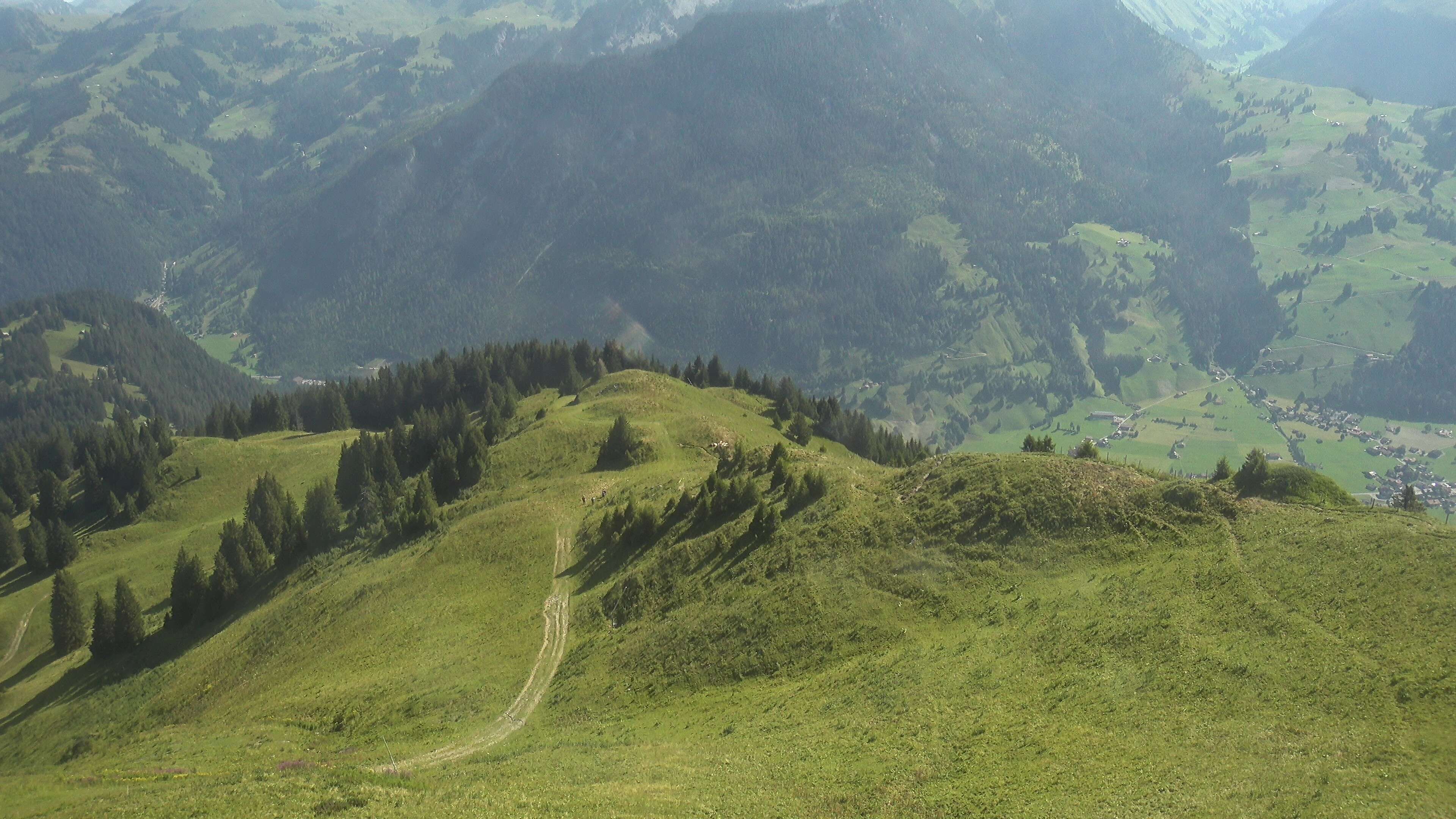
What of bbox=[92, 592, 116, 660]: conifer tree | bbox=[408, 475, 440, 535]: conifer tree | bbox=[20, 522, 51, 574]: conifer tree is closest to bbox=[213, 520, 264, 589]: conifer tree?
bbox=[92, 592, 116, 660]: conifer tree

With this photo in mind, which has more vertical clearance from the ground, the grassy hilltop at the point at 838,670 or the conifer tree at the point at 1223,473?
the conifer tree at the point at 1223,473

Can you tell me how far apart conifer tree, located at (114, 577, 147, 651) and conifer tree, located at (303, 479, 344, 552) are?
20.5m

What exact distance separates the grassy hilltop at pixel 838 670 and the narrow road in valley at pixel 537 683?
0.63 meters

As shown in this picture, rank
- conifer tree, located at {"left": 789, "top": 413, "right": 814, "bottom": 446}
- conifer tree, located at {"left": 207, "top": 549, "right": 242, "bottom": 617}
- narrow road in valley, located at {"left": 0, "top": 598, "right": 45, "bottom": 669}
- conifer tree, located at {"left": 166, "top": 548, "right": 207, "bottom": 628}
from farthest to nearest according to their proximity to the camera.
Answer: conifer tree, located at {"left": 789, "top": 413, "right": 814, "bottom": 446}
narrow road in valley, located at {"left": 0, "top": 598, "right": 45, "bottom": 669}
conifer tree, located at {"left": 207, "top": 549, "right": 242, "bottom": 617}
conifer tree, located at {"left": 166, "top": 548, "right": 207, "bottom": 628}

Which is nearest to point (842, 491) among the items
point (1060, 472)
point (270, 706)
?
point (1060, 472)

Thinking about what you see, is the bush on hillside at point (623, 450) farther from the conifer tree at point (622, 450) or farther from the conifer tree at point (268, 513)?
the conifer tree at point (268, 513)

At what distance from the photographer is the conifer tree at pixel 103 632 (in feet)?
322

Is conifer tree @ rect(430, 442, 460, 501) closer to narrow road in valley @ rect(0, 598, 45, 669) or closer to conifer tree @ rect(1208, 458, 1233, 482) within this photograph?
narrow road in valley @ rect(0, 598, 45, 669)

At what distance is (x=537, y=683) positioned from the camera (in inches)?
2475

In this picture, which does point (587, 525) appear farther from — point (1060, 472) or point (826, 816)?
point (826, 816)

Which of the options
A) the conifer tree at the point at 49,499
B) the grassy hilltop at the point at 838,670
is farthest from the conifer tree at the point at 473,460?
the conifer tree at the point at 49,499

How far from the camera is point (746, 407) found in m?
177

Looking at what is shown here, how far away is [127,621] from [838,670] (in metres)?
89.7

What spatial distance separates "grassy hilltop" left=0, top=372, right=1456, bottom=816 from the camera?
3806 centimetres
